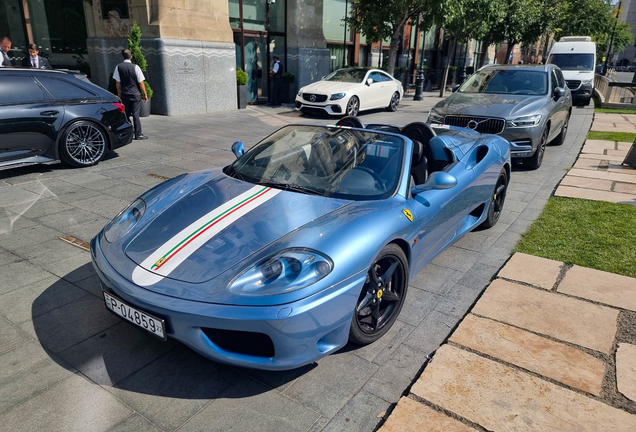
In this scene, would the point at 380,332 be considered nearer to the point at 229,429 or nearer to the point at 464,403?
the point at 464,403

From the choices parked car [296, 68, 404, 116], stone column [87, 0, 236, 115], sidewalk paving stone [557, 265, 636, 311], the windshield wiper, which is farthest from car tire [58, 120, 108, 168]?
parked car [296, 68, 404, 116]

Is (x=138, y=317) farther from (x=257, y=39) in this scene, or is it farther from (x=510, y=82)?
(x=257, y=39)

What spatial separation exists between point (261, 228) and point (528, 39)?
2623 centimetres

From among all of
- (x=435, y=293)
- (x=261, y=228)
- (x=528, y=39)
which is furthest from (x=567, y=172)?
(x=528, y=39)

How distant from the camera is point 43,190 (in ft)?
21.1

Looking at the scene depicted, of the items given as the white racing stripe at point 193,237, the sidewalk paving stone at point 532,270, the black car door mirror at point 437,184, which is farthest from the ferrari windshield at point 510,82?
the white racing stripe at point 193,237

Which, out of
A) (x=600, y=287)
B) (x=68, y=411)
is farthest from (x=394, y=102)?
(x=68, y=411)

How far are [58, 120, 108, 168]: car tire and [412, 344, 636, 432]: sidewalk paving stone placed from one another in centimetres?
664

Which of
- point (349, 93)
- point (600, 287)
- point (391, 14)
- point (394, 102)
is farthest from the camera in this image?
point (394, 102)

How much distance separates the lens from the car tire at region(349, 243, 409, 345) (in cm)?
303

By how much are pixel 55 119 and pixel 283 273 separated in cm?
612

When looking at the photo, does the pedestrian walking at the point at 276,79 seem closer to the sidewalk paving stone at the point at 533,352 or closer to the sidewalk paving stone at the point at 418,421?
the sidewalk paving stone at the point at 533,352

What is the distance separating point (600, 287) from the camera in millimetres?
4102

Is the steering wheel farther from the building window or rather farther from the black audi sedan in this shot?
the building window
